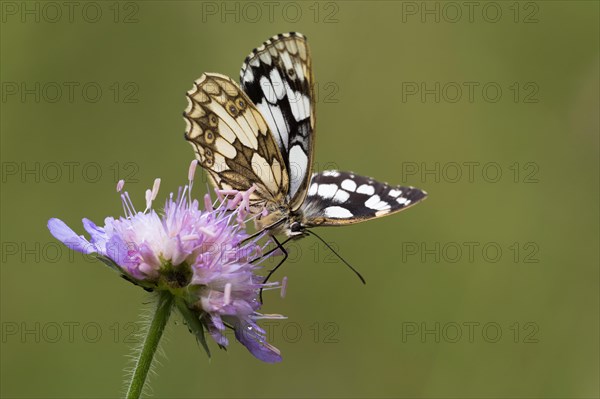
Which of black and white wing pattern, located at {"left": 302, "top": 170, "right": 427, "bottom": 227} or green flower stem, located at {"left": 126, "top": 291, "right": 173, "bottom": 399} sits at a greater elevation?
black and white wing pattern, located at {"left": 302, "top": 170, "right": 427, "bottom": 227}

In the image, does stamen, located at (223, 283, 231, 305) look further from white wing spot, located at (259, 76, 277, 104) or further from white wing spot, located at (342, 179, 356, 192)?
white wing spot, located at (259, 76, 277, 104)

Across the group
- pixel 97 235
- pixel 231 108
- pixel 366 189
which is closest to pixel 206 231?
pixel 97 235

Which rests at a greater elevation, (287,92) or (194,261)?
(287,92)

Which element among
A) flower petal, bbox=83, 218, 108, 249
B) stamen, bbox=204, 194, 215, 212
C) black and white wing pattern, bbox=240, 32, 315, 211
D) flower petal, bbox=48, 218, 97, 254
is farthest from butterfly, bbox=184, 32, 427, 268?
flower petal, bbox=48, 218, 97, 254

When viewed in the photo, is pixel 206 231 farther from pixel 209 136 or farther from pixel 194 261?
pixel 209 136

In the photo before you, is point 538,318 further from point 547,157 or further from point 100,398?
point 100,398

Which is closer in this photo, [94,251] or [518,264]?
[94,251]

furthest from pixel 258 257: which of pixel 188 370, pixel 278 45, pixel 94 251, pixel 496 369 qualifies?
pixel 496 369
